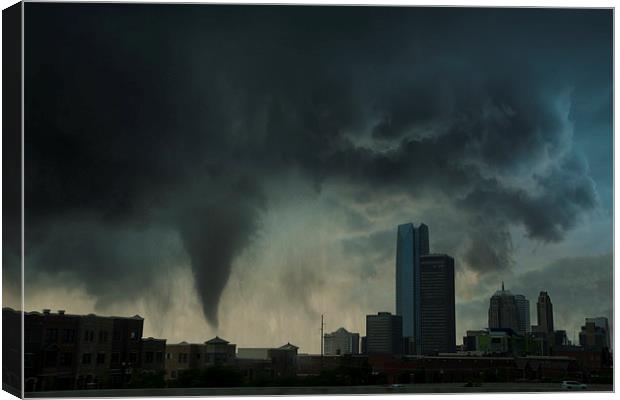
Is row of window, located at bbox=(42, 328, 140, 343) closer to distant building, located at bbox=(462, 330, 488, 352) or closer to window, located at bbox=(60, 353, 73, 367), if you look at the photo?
window, located at bbox=(60, 353, 73, 367)

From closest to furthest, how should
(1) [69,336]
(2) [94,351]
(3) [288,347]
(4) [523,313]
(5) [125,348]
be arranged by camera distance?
1. (1) [69,336]
2. (2) [94,351]
3. (5) [125,348]
4. (3) [288,347]
5. (4) [523,313]

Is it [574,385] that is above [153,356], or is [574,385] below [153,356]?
below

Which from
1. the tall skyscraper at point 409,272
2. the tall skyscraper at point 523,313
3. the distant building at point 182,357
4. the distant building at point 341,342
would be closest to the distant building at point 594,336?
the tall skyscraper at point 523,313

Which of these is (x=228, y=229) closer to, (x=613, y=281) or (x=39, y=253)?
(x=39, y=253)

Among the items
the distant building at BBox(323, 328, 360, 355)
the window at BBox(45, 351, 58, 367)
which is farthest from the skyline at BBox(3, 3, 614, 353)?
the window at BBox(45, 351, 58, 367)

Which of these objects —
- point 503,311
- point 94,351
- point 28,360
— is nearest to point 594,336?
point 503,311

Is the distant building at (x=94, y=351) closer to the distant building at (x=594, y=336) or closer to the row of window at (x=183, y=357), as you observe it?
the row of window at (x=183, y=357)

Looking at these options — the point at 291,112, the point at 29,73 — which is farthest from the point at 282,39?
the point at 29,73

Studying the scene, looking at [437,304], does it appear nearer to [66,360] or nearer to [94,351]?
[94,351]
